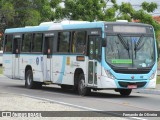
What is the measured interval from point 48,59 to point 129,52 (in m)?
5.15

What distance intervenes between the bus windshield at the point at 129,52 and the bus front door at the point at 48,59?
4.56 meters

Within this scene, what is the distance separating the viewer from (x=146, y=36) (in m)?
21.1

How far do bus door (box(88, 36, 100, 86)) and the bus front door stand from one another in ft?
12.2

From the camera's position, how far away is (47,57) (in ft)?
80.4

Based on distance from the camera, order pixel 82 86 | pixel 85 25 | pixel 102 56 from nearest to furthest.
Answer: pixel 102 56, pixel 82 86, pixel 85 25

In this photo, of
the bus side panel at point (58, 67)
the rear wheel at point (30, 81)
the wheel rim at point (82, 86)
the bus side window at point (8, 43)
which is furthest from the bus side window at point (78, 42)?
the bus side window at point (8, 43)

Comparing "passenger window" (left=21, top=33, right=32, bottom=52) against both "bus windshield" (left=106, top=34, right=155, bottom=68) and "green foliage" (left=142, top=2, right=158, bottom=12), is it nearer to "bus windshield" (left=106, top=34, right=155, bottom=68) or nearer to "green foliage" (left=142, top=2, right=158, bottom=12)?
"bus windshield" (left=106, top=34, right=155, bottom=68)

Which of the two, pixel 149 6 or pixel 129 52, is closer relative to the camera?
pixel 129 52

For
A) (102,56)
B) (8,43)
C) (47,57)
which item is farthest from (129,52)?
(8,43)

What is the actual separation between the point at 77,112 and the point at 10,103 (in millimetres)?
3049

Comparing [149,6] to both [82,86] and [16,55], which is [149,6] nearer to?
[16,55]

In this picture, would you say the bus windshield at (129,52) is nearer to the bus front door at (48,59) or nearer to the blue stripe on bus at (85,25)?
the blue stripe on bus at (85,25)

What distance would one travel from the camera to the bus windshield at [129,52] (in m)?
20.3

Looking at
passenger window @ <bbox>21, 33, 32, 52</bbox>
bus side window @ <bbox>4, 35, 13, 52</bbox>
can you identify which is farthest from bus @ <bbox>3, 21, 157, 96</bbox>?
bus side window @ <bbox>4, 35, 13, 52</bbox>
